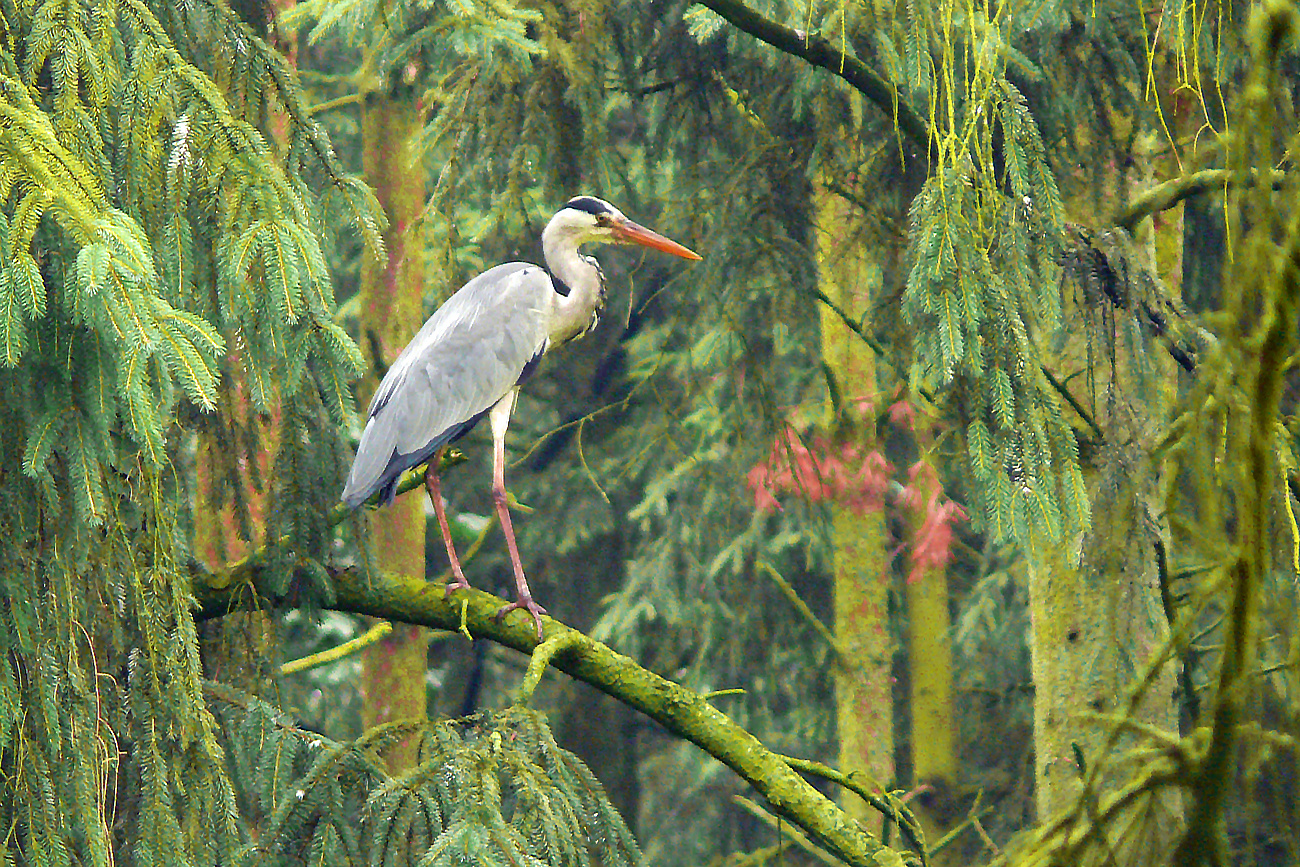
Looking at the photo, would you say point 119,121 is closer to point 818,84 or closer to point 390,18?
point 390,18

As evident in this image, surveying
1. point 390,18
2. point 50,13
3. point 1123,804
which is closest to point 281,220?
point 50,13

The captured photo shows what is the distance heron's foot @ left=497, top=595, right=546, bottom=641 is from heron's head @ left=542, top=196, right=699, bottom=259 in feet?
5.29

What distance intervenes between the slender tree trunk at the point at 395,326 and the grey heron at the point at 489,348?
1242 millimetres

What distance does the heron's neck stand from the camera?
18.2 feet

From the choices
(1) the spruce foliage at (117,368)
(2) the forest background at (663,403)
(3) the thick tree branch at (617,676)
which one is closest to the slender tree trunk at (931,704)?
(2) the forest background at (663,403)

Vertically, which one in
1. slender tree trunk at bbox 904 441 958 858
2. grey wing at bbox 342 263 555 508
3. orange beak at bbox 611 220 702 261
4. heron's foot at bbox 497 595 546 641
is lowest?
slender tree trunk at bbox 904 441 958 858

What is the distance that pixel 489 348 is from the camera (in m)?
5.28

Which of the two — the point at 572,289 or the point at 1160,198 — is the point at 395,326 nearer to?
the point at 572,289

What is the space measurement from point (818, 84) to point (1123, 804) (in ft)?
12.6

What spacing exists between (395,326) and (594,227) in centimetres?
158

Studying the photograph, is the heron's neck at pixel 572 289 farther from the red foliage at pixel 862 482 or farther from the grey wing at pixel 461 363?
the red foliage at pixel 862 482

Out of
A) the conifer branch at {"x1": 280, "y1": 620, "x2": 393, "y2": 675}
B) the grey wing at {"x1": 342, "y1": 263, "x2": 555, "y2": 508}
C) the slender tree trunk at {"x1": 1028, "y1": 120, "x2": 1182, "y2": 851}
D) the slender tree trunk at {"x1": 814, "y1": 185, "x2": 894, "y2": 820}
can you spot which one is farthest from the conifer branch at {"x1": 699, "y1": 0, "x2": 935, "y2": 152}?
the slender tree trunk at {"x1": 814, "y1": 185, "x2": 894, "y2": 820}

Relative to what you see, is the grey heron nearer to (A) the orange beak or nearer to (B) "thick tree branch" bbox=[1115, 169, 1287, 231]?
(A) the orange beak

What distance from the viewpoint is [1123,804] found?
1.23 metres
